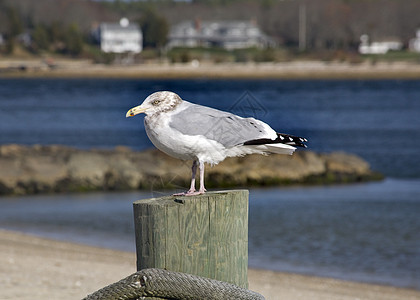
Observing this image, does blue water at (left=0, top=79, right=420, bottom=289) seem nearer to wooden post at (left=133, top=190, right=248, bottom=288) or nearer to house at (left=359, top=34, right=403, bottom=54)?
wooden post at (left=133, top=190, right=248, bottom=288)

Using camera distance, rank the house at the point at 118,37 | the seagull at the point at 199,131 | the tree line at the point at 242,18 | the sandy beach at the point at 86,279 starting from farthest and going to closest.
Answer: the tree line at the point at 242,18 → the house at the point at 118,37 → the sandy beach at the point at 86,279 → the seagull at the point at 199,131

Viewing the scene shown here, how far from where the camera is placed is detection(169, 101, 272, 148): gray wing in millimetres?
4031


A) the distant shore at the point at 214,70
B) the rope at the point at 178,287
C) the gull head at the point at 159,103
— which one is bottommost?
the distant shore at the point at 214,70

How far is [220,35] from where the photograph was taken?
5364 inches

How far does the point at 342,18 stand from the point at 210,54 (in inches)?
1214

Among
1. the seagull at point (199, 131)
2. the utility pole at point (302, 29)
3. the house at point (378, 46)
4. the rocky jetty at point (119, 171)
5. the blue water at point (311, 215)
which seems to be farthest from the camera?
the utility pole at point (302, 29)

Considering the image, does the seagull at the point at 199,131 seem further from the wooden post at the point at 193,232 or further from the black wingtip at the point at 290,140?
the wooden post at the point at 193,232

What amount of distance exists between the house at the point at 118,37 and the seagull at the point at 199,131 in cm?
10836

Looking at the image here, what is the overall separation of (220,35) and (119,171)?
391ft

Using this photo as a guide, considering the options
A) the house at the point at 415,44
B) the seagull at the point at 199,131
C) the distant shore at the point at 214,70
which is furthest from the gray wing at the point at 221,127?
the house at the point at 415,44

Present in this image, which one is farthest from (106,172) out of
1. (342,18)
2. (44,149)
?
(342,18)

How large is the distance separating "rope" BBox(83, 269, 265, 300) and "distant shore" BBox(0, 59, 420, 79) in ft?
327

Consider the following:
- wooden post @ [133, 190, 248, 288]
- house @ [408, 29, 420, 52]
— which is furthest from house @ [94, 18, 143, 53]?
wooden post @ [133, 190, 248, 288]

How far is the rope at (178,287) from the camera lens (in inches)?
151
